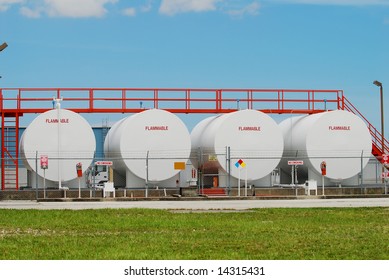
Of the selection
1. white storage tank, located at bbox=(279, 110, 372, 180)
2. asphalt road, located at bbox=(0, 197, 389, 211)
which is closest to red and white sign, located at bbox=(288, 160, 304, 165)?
white storage tank, located at bbox=(279, 110, 372, 180)

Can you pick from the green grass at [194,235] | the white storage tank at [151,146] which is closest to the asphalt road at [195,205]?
the white storage tank at [151,146]

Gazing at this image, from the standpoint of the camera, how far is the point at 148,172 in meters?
37.8

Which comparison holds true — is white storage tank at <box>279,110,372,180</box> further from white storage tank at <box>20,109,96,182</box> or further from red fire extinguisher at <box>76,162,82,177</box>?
red fire extinguisher at <box>76,162,82,177</box>

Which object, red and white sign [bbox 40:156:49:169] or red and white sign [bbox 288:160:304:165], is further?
red and white sign [bbox 288:160:304:165]

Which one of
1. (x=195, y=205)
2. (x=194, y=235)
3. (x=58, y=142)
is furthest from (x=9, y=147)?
(x=194, y=235)

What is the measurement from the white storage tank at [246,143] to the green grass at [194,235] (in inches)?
466

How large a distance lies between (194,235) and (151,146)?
19.9 m

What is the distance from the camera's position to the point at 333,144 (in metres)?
39.5

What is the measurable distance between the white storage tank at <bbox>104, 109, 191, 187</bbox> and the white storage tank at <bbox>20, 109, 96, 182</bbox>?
139 cm

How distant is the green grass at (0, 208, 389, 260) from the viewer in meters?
14.5

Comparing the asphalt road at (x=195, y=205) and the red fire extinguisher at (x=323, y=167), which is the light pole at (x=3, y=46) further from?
the red fire extinguisher at (x=323, y=167)

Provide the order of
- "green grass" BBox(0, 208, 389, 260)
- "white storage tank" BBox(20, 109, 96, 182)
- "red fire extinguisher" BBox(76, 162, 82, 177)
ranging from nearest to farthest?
1. "green grass" BBox(0, 208, 389, 260)
2. "red fire extinguisher" BBox(76, 162, 82, 177)
3. "white storage tank" BBox(20, 109, 96, 182)

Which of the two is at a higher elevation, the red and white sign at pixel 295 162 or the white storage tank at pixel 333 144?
the white storage tank at pixel 333 144

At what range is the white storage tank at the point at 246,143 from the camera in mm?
37969
